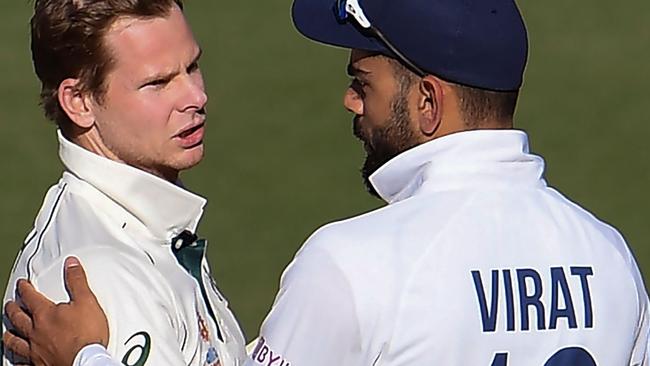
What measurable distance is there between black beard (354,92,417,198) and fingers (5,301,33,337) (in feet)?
2.44

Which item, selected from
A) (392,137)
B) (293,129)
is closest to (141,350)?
(392,137)

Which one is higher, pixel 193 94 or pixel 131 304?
pixel 193 94

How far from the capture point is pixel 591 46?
998 cm

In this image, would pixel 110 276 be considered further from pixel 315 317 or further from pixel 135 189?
pixel 315 317

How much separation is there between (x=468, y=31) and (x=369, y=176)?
36 centimetres

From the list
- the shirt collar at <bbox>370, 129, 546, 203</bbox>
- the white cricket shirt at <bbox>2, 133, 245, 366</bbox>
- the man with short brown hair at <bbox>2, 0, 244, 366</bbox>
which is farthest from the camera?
the man with short brown hair at <bbox>2, 0, 244, 366</bbox>

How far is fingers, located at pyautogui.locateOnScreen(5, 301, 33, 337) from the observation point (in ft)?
10.6

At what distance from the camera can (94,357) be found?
3105 mm

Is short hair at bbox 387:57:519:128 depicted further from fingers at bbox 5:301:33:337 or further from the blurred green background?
the blurred green background

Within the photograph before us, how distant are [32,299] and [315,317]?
630 millimetres

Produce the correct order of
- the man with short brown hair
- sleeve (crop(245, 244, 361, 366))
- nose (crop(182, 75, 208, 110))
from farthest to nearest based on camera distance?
nose (crop(182, 75, 208, 110)), the man with short brown hair, sleeve (crop(245, 244, 361, 366))

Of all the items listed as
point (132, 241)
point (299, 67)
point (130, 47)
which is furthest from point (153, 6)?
point (299, 67)

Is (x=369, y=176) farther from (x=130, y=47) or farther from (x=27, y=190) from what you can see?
(x=27, y=190)

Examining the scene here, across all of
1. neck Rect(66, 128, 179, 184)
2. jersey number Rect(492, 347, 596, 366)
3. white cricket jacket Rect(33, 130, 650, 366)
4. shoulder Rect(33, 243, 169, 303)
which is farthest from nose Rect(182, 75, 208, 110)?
jersey number Rect(492, 347, 596, 366)
